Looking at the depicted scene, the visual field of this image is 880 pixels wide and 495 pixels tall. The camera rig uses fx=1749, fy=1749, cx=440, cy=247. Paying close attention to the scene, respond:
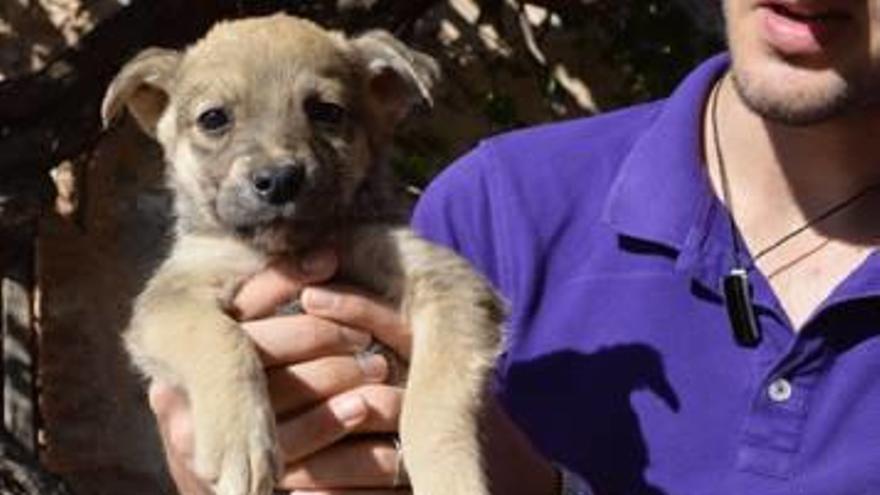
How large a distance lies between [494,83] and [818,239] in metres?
3.11

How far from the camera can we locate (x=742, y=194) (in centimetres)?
291

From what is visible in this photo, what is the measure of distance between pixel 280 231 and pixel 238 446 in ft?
1.53

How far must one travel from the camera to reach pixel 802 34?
8.98 ft

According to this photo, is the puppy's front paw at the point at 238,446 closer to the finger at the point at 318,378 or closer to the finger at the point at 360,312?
the finger at the point at 318,378

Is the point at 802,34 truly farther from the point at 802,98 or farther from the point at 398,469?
the point at 398,469

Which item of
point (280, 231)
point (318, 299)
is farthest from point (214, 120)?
point (318, 299)

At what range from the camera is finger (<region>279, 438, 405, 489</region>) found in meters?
2.74

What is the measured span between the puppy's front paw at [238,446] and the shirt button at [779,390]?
0.76 m

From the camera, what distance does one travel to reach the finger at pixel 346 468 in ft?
9.00

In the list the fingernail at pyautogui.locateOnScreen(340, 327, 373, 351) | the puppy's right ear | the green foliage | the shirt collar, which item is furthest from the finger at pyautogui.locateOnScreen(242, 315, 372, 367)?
the green foliage

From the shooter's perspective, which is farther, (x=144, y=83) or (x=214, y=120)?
(x=144, y=83)

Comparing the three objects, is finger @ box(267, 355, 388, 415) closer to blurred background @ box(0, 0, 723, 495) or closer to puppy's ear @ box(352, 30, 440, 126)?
puppy's ear @ box(352, 30, 440, 126)

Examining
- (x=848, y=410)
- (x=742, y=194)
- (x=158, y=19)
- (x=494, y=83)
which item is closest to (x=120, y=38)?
(x=158, y=19)

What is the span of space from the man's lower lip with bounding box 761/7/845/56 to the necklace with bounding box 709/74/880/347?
28cm
